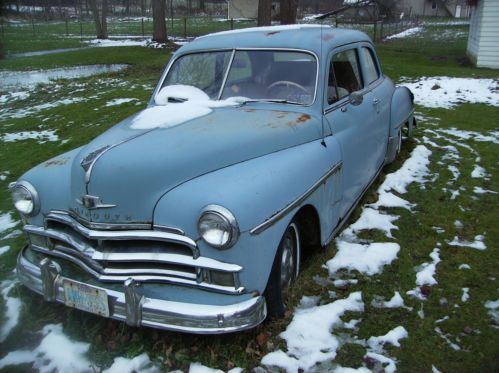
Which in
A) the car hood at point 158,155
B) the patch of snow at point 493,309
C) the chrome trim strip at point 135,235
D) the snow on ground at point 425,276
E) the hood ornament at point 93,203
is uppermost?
the car hood at point 158,155

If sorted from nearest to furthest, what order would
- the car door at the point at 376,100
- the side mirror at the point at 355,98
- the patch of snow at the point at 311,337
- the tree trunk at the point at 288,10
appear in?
the patch of snow at the point at 311,337
the side mirror at the point at 355,98
the car door at the point at 376,100
the tree trunk at the point at 288,10

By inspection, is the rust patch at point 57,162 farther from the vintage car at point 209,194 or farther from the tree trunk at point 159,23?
the tree trunk at point 159,23

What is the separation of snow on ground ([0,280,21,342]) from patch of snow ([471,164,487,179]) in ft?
16.5

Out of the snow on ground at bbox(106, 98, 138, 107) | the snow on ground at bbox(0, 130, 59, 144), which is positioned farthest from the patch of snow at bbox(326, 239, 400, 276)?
the snow on ground at bbox(106, 98, 138, 107)

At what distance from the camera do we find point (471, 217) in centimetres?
468

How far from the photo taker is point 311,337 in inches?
115

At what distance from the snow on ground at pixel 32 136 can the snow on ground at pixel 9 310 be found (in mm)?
4403

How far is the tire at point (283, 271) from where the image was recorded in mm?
2873

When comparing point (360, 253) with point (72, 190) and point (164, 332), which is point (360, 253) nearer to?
point (164, 332)

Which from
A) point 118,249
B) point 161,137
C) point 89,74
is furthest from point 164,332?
point 89,74

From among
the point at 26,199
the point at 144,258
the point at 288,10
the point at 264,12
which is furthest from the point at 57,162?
the point at 288,10

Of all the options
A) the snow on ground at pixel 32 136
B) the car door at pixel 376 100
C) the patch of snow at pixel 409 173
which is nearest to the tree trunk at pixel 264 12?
the snow on ground at pixel 32 136

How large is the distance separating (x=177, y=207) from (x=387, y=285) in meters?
1.81

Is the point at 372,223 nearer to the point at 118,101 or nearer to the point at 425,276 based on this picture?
the point at 425,276
